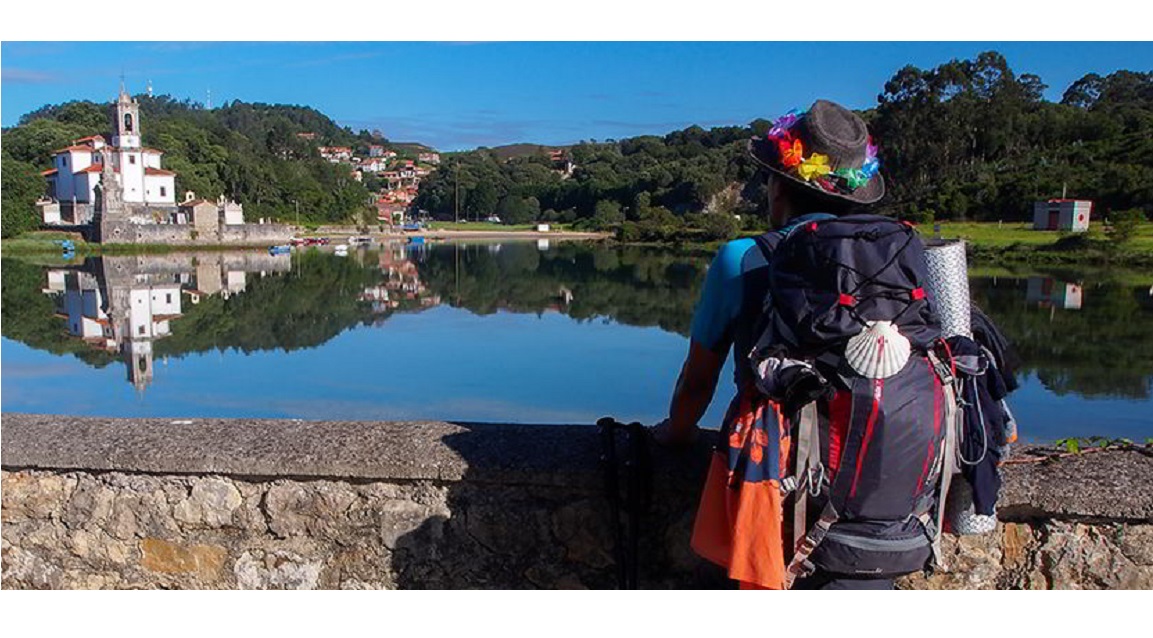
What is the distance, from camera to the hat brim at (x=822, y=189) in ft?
5.94

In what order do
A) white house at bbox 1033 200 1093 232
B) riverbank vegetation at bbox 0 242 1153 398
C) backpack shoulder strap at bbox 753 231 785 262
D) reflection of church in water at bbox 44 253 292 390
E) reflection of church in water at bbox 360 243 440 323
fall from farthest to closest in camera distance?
white house at bbox 1033 200 1093 232 < reflection of church in water at bbox 360 243 440 323 < reflection of church in water at bbox 44 253 292 390 < riverbank vegetation at bbox 0 242 1153 398 < backpack shoulder strap at bbox 753 231 785 262

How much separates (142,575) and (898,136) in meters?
50.6

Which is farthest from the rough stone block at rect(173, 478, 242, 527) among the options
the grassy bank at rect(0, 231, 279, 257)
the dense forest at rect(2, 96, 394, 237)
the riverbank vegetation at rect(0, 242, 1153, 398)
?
the dense forest at rect(2, 96, 394, 237)

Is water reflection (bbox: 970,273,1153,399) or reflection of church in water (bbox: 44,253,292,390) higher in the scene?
water reflection (bbox: 970,273,1153,399)

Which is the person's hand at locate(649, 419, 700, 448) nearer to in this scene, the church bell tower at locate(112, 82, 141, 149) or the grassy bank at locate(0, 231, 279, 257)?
the grassy bank at locate(0, 231, 279, 257)

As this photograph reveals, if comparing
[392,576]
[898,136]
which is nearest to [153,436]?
[392,576]

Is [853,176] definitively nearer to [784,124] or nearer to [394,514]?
[784,124]

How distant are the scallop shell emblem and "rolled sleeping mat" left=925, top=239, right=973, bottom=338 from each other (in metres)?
0.26

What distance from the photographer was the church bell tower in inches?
2943

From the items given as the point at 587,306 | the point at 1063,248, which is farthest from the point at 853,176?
the point at 1063,248

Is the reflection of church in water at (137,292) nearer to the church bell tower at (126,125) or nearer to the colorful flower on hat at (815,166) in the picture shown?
the colorful flower on hat at (815,166)

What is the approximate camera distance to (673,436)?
2.28 m

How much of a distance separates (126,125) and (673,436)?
83.4 m
